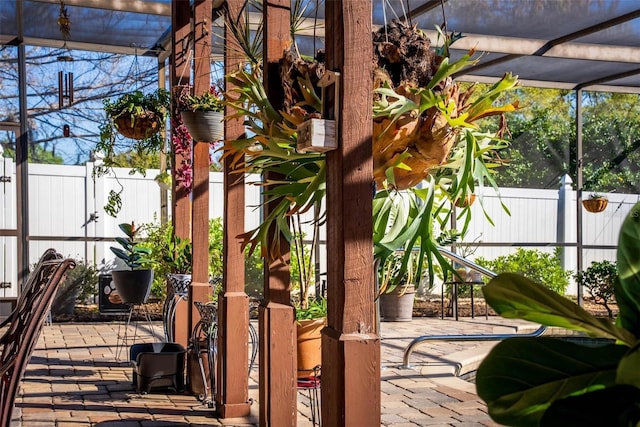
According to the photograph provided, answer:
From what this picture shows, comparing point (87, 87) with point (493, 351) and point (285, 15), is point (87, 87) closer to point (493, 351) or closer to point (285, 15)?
point (285, 15)

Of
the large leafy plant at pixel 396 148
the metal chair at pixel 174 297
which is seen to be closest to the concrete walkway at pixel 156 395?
the metal chair at pixel 174 297

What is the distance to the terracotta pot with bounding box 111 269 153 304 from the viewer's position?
19.0 ft

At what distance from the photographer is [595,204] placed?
389 inches

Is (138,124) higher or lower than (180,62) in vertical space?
lower

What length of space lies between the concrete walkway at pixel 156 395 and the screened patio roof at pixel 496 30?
8.57 feet

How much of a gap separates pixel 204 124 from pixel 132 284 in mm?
1687

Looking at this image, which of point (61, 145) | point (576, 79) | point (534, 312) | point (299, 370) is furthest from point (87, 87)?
point (534, 312)

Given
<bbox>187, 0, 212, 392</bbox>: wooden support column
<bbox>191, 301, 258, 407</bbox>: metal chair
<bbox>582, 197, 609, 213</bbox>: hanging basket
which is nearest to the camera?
<bbox>191, 301, 258, 407</bbox>: metal chair

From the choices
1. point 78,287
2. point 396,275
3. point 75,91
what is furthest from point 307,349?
point 75,91

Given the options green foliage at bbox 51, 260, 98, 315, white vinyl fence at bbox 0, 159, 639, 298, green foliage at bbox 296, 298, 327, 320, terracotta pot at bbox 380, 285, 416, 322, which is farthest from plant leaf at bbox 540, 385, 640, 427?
green foliage at bbox 51, 260, 98, 315

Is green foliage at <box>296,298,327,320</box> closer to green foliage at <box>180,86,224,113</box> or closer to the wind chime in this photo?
green foliage at <box>180,86,224,113</box>

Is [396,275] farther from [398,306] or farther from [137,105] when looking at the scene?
[398,306]

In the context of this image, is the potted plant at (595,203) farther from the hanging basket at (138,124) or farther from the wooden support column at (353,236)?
the wooden support column at (353,236)

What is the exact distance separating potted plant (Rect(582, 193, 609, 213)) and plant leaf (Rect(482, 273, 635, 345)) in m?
9.66
